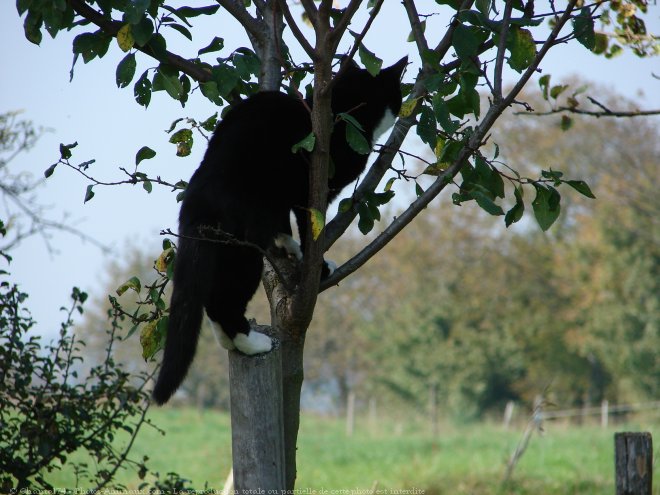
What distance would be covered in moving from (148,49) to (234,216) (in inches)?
26.8

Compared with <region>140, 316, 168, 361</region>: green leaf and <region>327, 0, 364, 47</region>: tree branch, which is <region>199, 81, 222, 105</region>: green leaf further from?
<region>140, 316, 168, 361</region>: green leaf

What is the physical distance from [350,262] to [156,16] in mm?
1053

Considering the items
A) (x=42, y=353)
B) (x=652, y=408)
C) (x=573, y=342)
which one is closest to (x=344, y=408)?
(x=573, y=342)

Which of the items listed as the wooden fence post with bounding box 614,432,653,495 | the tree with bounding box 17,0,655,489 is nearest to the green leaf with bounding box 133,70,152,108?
the tree with bounding box 17,0,655,489

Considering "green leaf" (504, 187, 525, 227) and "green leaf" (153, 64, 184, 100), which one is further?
"green leaf" (153, 64, 184, 100)

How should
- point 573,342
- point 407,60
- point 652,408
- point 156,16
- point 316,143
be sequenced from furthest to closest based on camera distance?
point 573,342
point 652,408
point 407,60
point 156,16
point 316,143

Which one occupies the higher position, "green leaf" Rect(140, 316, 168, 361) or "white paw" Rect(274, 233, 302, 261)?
"white paw" Rect(274, 233, 302, 261)

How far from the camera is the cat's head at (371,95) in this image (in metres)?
3.57

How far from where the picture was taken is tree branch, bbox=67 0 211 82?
8.49 ft

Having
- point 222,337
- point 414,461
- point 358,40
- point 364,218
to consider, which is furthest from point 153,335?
point 414,461

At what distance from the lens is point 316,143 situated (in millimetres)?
2262

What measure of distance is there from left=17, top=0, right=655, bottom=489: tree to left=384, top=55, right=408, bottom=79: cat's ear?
848 millimetres

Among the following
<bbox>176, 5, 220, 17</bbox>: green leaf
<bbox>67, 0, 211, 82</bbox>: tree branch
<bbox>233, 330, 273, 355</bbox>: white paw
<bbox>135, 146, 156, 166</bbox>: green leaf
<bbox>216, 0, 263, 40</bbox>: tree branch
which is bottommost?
<bbox>233, 330, 273, 355</bbox>: white paw

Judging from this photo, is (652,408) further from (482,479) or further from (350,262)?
(350,262)
